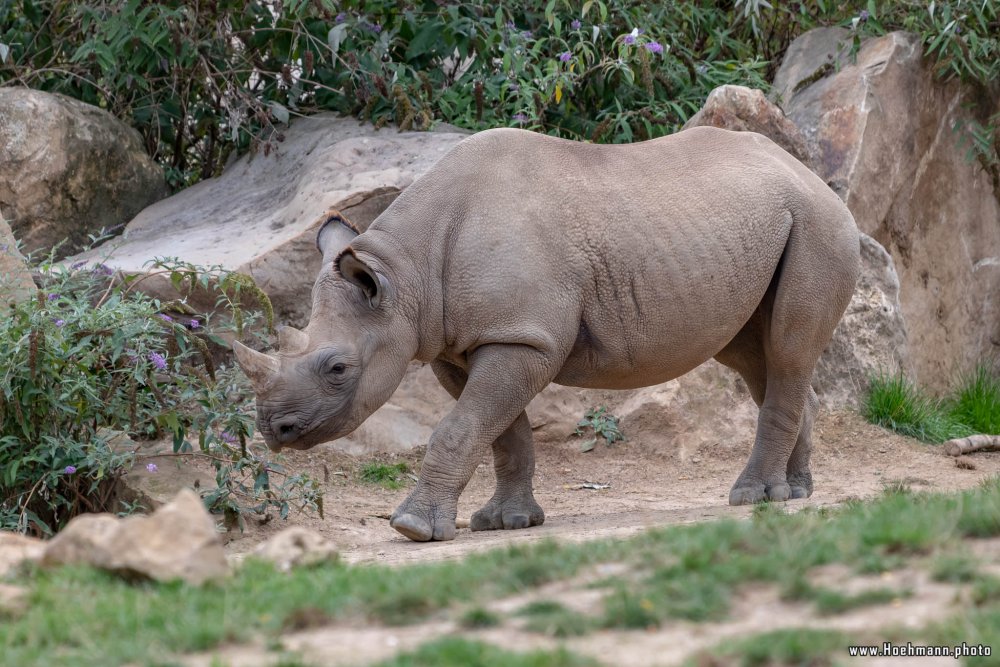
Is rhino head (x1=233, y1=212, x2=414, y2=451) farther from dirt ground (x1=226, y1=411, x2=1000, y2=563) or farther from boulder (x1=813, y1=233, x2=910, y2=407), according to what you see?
boulder (x1=813, y1=233, x2=910, y2=407)

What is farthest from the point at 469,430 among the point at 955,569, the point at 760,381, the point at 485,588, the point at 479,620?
the point at 955,569

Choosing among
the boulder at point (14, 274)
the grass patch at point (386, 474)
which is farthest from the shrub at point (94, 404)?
the grass patch at point (386, 474)

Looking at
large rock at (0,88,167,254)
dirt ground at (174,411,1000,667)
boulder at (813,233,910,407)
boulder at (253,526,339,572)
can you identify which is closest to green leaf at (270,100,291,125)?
large rock at (0,88,167,254)

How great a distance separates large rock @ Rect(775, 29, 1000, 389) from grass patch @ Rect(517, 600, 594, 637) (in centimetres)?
752

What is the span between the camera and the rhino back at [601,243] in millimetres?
7004

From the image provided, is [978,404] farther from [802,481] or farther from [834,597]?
[834,597]

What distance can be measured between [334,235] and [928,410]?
5.58 metres

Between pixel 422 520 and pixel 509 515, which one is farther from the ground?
pixel 422 520

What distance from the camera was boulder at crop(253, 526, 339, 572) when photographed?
495 centimetres

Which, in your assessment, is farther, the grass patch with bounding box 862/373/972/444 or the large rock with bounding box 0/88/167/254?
the grass patch with bounding box 862/373/972/444

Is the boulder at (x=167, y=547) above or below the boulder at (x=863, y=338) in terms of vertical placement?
above

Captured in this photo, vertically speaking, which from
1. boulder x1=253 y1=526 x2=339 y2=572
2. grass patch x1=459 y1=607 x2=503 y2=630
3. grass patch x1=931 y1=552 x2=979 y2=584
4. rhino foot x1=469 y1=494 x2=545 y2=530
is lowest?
rhino foot x1=469 y1=494 x2=545 y2=530

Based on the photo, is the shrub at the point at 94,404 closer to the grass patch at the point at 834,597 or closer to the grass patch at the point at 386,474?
the grass patch at the point at 386,474

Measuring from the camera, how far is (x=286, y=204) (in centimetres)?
1011
